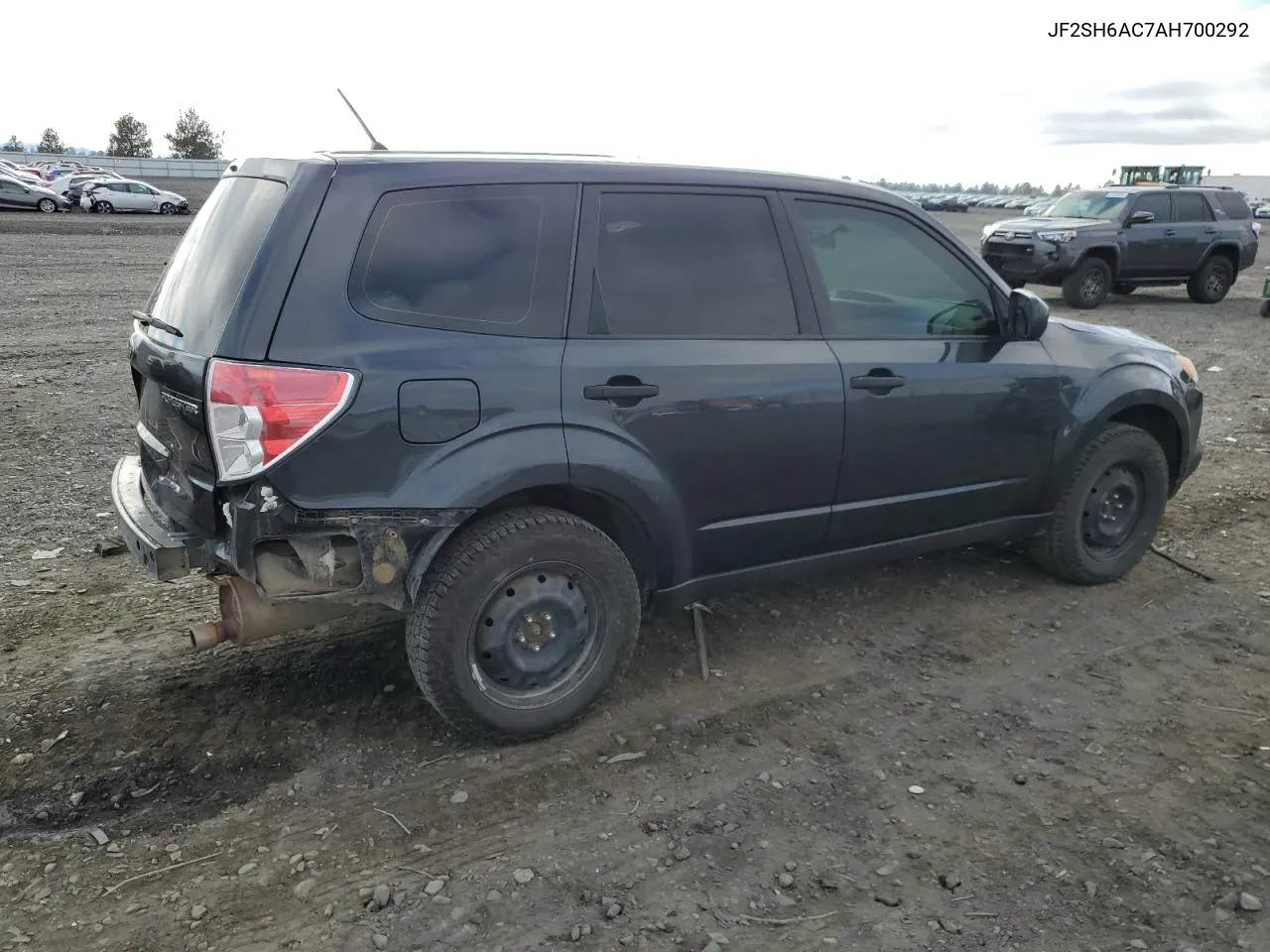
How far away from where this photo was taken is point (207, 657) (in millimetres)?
4137

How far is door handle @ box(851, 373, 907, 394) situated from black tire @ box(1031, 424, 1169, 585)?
4.15 feet

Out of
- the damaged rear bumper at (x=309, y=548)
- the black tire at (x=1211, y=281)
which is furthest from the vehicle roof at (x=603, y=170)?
the black tire at (x=1211, y=281)

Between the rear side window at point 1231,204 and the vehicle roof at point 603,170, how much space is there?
1583 centimetres

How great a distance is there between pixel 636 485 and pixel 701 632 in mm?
1141

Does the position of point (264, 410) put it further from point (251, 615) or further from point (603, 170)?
point (603, 170)

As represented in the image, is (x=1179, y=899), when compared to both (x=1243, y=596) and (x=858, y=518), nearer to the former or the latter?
(x=858, y=518)

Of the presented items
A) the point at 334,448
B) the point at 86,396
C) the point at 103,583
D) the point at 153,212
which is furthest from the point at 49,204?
the point at 334,448

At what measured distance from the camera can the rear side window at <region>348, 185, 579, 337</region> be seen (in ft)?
10.5

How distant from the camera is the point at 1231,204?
17281mm

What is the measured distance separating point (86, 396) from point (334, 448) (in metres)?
6.48

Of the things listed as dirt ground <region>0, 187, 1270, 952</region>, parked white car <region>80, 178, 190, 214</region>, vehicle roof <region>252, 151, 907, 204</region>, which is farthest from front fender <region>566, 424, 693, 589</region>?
parked white car <region>80, 178, 190, 214</region>

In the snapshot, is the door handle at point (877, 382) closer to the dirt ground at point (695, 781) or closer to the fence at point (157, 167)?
the dirt ground at point (695, 781)

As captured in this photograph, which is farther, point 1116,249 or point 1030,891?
point 1116,249

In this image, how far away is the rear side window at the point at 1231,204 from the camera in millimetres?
17078
